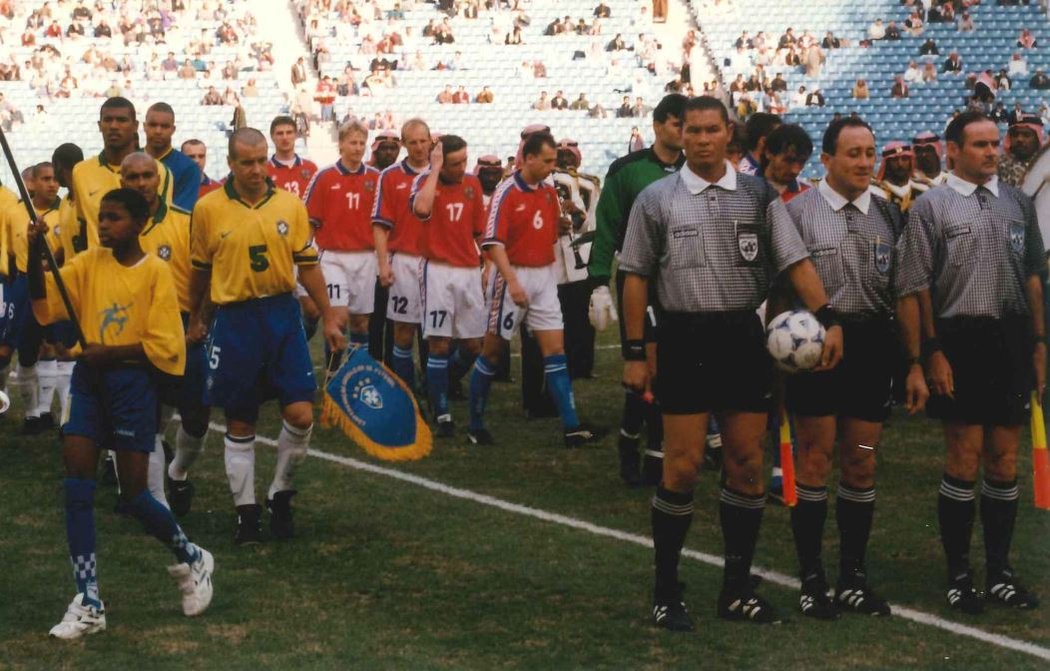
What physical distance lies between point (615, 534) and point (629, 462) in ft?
4.62

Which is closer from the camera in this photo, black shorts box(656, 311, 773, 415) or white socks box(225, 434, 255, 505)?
black shorts box(656, 311, 773, 415)

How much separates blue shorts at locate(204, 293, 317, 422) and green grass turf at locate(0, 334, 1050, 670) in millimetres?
763

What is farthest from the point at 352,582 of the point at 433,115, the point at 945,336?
the point at 433,115

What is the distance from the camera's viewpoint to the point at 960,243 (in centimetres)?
701

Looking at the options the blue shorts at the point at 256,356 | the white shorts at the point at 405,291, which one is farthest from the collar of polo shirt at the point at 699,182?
the white shorts at the point at 405,291

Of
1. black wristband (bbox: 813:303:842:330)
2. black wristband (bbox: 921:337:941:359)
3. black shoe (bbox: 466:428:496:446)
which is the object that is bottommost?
black shoe (bbox: 466:428:496:446)

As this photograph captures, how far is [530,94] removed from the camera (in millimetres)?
35438

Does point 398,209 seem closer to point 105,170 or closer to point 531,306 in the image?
point 531,306

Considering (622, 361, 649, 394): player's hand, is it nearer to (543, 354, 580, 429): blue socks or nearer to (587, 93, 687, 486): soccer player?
(587, 93, 687, 486): soccer player

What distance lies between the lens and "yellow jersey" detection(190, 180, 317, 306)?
8.22 metres

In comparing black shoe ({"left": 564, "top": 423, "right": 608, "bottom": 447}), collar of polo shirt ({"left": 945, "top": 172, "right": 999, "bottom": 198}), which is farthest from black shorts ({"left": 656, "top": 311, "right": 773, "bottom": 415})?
black shoe ({"left": 564, "top": 423, "right": 608, "bottom": 447})

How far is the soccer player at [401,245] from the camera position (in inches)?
499

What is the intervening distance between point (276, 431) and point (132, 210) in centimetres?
528

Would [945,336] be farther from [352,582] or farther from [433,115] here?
[433,115]
